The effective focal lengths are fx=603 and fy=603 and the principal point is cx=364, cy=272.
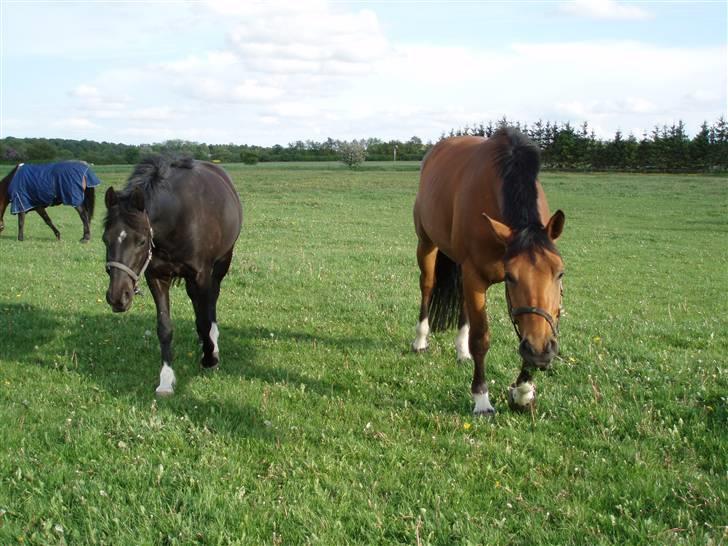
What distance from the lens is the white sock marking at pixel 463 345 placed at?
6.99 metres

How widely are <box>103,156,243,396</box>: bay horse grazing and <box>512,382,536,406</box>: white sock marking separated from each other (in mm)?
3309

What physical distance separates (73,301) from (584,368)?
25.5ft

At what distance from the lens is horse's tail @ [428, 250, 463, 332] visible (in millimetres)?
7602

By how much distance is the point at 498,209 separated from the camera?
212 inches

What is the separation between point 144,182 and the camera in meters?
6.05

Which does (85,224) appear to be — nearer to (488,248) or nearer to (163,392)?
(163,392)

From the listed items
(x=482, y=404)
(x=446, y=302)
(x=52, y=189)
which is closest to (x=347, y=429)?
(x=482, y=404)

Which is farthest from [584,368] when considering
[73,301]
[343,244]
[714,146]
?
[714,146]

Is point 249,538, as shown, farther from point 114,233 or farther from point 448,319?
point 448,319

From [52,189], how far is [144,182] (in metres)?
14.0

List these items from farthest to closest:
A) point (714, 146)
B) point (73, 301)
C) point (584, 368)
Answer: point (714, 146) → point (73, 301) → point (584, 368)

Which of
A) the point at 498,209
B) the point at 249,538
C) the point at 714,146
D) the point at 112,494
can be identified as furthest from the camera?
the point at 714,146

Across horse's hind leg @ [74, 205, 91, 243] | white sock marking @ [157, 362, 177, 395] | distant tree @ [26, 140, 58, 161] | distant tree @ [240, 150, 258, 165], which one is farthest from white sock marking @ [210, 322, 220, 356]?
distant tree @ [240, 150, 258, 165]

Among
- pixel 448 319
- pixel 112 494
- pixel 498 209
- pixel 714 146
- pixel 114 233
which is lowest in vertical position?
pixel 112 494
